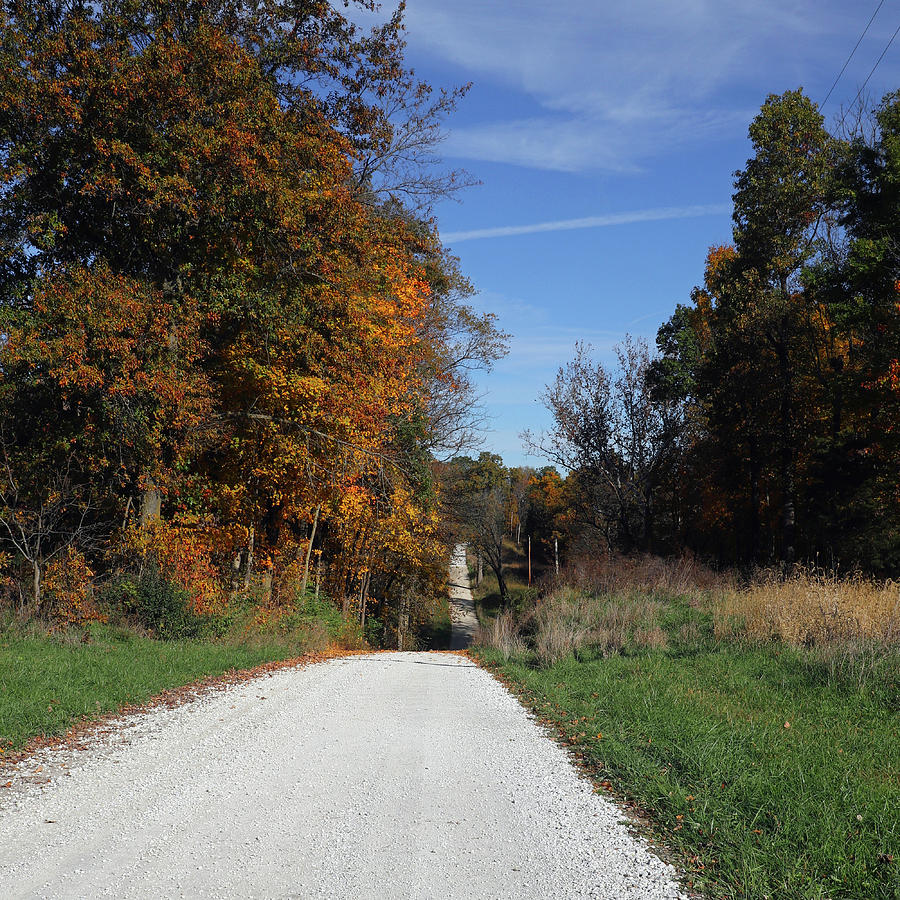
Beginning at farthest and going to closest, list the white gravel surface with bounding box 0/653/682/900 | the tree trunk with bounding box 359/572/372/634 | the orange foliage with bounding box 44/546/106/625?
1. the tree trunk with bounding box 359/572/372/634
2. the orange foliage with bounding box 44/546/106/625
3. the white gravel surface with bounding box 0/653/682/900

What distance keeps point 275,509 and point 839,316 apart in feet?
64.9

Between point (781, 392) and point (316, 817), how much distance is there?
29.5 meters

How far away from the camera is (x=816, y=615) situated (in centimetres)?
1126

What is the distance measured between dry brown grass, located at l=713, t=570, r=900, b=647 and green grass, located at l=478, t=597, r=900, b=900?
0.61 meters

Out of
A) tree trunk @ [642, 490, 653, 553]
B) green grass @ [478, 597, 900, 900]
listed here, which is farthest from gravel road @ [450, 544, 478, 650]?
green grass @ [478, 597, 900, 900]

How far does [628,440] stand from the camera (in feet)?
112

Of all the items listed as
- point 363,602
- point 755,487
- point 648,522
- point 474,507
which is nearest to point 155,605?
point 363,602

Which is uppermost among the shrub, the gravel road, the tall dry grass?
the shrub

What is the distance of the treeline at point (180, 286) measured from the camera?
44.4 ft

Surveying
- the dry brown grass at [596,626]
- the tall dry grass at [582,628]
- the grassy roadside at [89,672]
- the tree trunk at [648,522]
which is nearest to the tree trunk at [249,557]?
the grassy roadside at [89,672]

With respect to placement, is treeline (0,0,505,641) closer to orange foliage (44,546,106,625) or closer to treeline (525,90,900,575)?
orange foliage (44,546,106,625)

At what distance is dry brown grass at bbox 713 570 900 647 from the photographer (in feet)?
33.9

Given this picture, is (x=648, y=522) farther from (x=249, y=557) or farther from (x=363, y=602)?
(x=249, y=557)

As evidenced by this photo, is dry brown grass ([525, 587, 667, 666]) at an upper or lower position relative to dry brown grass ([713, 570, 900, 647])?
lower
